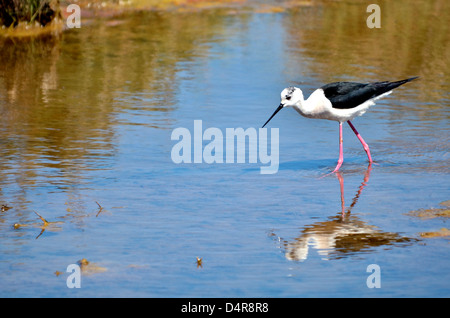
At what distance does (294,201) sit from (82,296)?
2.67 meters

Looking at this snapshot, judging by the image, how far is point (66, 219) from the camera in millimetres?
7027

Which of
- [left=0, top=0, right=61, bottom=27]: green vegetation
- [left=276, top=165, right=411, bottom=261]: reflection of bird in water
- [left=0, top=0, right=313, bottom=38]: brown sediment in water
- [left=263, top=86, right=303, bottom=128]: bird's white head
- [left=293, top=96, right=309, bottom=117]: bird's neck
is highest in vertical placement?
[left=0, top=0, right=313, bottom=38]: brown sediment in water

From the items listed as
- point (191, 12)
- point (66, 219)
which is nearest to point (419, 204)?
point (66, 219)

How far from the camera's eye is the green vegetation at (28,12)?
53.1ft

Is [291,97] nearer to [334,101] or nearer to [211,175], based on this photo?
[334,101]

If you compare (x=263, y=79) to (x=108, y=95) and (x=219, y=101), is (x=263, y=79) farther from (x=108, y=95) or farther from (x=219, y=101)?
(x=108, y=95)

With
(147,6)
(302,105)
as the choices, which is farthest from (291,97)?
(147,6)

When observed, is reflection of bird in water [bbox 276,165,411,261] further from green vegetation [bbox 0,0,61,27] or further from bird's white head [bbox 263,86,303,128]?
green vegetation [bbox 0,0,61,27]

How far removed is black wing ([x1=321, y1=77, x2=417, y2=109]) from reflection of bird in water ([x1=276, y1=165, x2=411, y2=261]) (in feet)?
7.16

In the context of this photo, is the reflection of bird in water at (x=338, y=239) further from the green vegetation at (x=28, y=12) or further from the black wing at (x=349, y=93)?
the green vegetation at (x=28, y=12)

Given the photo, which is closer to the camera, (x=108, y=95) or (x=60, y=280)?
(x=60, y=280)

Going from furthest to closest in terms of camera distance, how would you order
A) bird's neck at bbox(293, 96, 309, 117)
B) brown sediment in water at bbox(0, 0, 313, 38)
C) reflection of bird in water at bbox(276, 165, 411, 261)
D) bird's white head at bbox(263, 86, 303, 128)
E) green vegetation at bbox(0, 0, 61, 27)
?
brown sediment in water at bbox(0, 0, 313, 38)
green vegetation at bbox(0, 0, 61, 27)
bird's neck at bbox(293, 96, 309, 117)
bird's white head at bbox(263, 86, 303, 128)
reflection of bird in water at bbox(276, 165, 411, 261)

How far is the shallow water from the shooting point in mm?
5949

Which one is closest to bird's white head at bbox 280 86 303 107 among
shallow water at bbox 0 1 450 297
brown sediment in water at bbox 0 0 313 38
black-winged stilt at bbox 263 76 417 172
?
black-winged stilt at bbox 263 76 417 172
